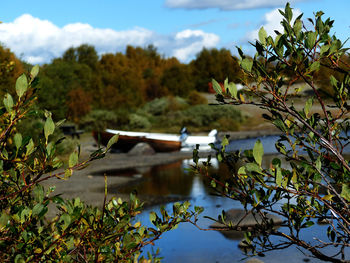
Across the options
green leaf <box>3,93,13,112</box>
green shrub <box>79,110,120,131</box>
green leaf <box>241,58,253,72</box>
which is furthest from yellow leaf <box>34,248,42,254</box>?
green shrub <box>79,110,120,131</box>

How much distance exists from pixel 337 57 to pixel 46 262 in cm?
254

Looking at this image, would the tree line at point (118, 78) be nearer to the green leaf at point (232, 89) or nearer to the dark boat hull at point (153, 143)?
the dark boat hull at point (153, 143)

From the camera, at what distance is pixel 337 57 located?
144 inches

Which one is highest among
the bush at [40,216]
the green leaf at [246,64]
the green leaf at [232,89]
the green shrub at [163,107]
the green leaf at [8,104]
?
the green leaf at [246,64]

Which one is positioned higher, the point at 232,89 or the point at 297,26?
the point at 297,26

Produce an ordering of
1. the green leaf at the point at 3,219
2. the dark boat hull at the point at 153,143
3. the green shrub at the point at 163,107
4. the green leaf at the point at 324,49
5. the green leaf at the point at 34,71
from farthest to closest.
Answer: the green shrub at the point at 163,107
the dark boat hull at the point at 153,143
the green leaf at the point at 324,49
the green leaf at the point at 34,71
the green leaf at the point at 3,219

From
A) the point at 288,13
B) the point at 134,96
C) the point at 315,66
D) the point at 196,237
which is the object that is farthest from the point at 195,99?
the point at 315,66

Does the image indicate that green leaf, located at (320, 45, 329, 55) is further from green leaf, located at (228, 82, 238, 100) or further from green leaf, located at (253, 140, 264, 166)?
green leaf, located at (253, 140, 264, 166)

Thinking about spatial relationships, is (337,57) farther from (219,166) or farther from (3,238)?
(219,166)

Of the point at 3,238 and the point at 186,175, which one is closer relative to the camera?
the point at 3,238

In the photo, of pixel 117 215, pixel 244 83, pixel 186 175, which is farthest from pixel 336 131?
pixel 186 175

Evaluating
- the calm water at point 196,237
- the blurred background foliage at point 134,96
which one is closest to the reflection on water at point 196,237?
the calm water at point 196,237

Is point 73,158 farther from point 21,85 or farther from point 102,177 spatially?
point 102,177

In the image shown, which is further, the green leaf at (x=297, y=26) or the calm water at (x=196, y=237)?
the calm water at (x=196, y=237)
